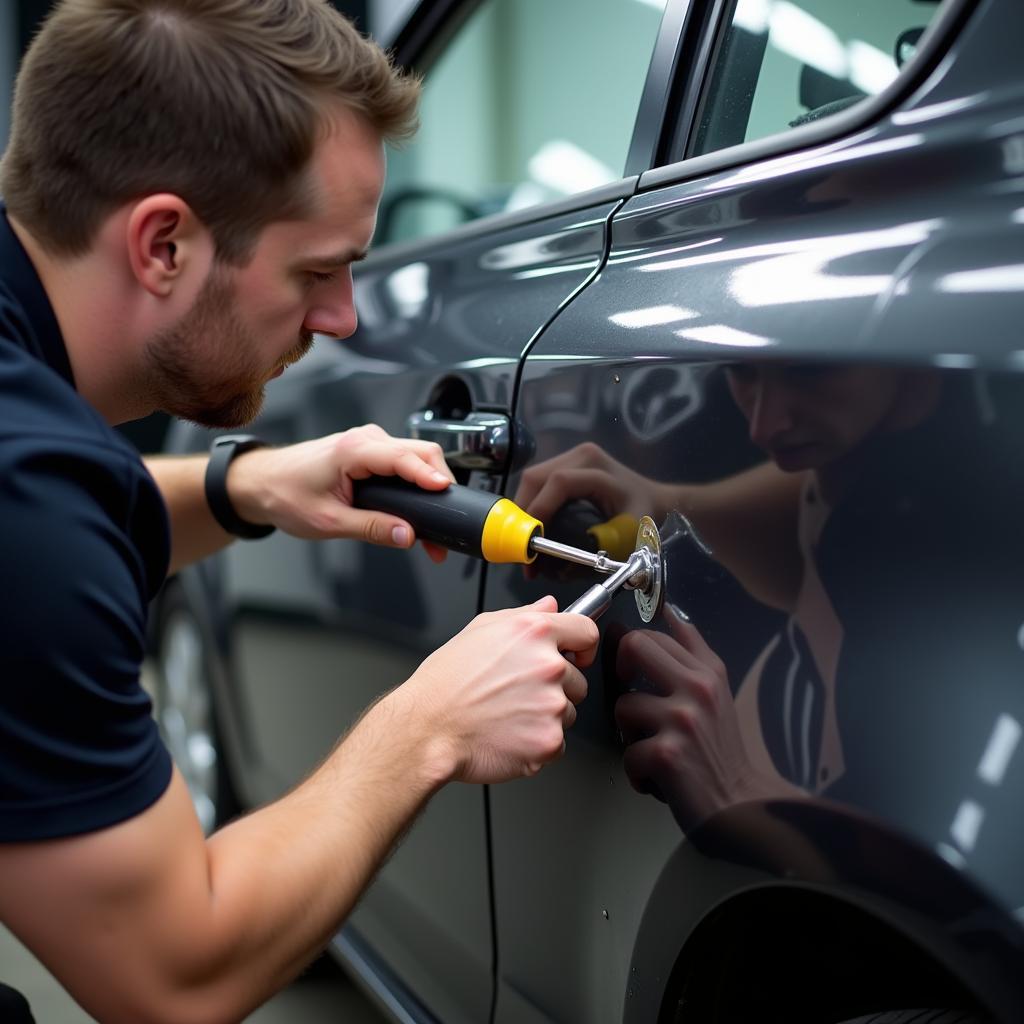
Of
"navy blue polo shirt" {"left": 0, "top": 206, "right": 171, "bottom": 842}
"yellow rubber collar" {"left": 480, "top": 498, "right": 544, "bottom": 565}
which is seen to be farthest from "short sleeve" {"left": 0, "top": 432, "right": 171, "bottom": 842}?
"yellow rubber collar" {"left": 480, "top": 498, "right": 544, "bottom": 565}

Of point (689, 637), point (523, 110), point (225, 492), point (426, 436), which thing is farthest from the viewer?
point (523, 110)

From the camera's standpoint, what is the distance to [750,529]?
33.9 inches

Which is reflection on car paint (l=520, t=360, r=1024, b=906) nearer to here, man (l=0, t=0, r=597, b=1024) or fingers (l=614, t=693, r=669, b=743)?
fingers (l=614, t=693, r=669, b=743)

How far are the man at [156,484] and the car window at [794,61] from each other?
35cm

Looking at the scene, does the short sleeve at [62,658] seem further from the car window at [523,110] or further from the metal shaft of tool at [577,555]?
the car window at [523,110]

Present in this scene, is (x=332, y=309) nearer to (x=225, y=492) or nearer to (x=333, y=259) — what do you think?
(x=333, y=259)

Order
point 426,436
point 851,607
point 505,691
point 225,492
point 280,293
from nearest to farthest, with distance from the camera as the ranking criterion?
point 851,607 → point 505,691 → point 280,293 → point 426,436 → point 225,492

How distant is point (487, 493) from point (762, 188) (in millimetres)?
418

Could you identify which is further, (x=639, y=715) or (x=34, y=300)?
(x=34, y=300)

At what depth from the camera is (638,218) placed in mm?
1169

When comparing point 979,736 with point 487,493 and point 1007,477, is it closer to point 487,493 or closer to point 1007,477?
point 1007,477

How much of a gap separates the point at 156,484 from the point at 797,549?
599 millimetres

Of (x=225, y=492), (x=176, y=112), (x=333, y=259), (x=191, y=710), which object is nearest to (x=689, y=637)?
(x=333, y=259)

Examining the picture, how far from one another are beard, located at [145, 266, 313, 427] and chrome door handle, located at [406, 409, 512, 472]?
0.61ft
